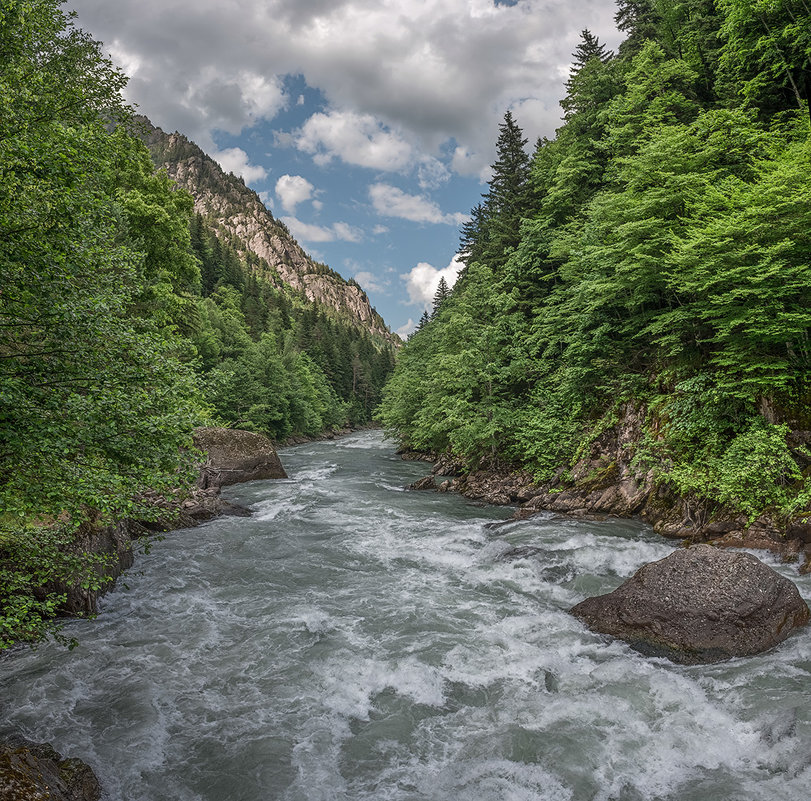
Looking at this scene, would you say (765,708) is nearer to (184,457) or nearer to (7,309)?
(184,457)

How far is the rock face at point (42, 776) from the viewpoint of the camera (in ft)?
12.6

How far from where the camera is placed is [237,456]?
24.0 m

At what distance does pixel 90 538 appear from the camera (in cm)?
920

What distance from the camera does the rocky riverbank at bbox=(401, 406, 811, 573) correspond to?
394 inches

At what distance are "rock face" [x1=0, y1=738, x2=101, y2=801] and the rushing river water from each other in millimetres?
404

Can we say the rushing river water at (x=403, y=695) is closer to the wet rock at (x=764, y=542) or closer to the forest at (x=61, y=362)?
the wet rock at (x=764, y=542)

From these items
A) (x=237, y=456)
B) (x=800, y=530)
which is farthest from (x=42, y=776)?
(x=237, y=456)

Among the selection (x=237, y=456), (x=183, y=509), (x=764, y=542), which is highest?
(x=764, y=542)

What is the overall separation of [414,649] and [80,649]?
18.0 feet

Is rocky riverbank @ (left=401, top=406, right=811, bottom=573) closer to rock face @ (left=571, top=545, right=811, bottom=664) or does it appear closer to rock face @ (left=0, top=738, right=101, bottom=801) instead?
rock face @ (left=571, top=545, right=811, bottom=664)

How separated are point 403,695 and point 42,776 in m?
4.14

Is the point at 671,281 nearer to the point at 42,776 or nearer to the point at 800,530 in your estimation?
the point at 800,530

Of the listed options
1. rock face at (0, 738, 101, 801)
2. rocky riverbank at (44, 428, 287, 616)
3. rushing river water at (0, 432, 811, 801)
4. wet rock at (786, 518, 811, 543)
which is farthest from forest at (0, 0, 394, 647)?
wet rock at (786, 518, 811, 543)

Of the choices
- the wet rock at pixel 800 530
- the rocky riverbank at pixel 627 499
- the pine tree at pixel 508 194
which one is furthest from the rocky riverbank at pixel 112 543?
the pine tree at pixel 508 194
